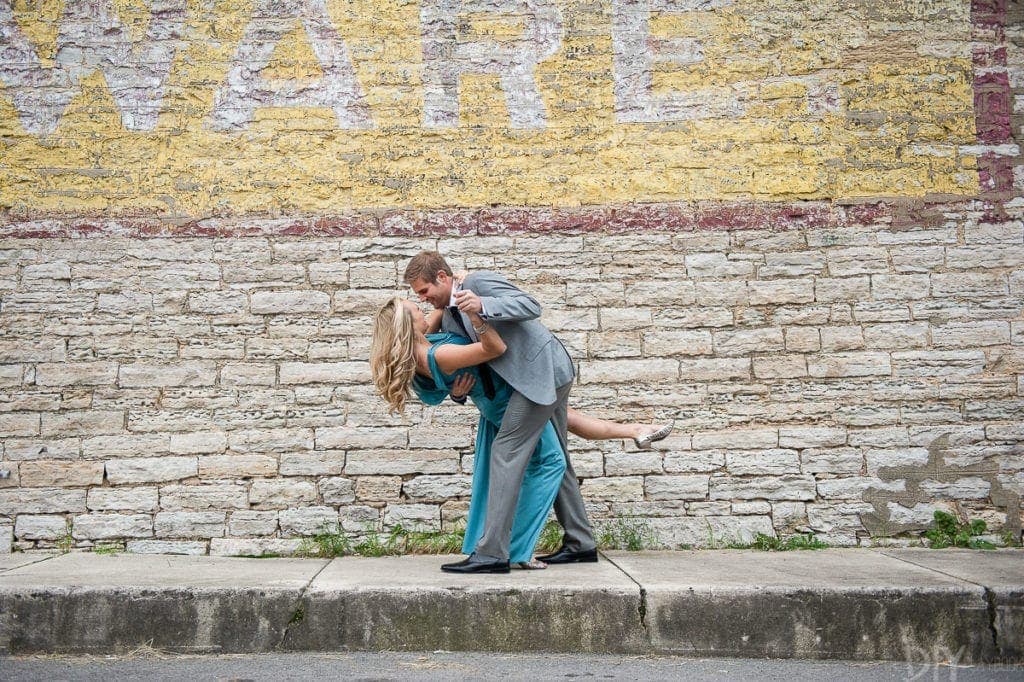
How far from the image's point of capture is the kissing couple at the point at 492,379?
14.4ft

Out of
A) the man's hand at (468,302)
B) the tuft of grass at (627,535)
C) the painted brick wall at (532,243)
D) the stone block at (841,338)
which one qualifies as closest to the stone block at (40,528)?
the painted brick wall at (532,243)

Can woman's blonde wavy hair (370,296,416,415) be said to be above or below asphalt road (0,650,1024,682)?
above

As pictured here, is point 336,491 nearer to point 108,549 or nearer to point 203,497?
point 203,497

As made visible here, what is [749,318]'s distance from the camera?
5.82 metres

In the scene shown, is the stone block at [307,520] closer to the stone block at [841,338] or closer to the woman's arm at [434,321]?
the woman's arm at [434,321]

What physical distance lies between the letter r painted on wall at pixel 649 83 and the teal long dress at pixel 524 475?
7.45ft

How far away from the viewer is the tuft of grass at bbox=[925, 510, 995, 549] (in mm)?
5594

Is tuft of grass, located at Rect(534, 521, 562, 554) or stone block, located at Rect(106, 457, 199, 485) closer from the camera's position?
tuft of grass, located at Rect(534, 521, 562, 554)

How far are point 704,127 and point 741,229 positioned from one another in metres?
0.71

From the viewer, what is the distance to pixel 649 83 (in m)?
5.90

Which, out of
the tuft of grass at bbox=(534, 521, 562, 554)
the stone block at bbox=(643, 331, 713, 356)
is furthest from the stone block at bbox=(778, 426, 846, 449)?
the tuft of grass at bbox=(534, 521, 562, 554)

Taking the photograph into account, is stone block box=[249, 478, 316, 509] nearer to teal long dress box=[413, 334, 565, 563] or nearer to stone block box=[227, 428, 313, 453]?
stone block box=[227, 428, 313, 453]

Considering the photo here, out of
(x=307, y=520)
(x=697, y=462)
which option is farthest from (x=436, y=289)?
(x=697, y=462)

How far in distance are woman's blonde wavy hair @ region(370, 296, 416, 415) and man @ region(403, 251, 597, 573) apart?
0.66 ft
